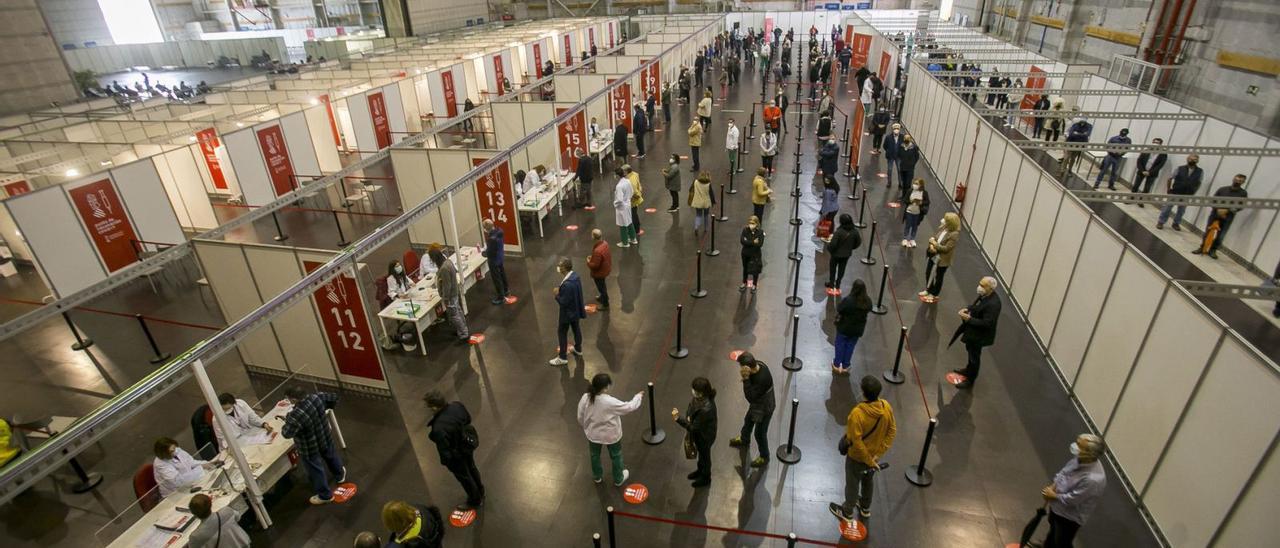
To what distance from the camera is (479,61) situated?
25.9m

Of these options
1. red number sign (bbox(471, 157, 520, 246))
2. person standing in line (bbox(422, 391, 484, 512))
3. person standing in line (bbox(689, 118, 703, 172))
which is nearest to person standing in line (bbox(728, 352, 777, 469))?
person standing in line (bbox(422, 391, 484, 512))

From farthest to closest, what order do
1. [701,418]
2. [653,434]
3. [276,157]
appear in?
[276,157] < [653,434] < [701,418]

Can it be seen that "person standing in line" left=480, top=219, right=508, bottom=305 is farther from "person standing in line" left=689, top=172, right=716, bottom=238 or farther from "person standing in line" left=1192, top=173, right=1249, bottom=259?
"person standing in line" left=1192, top=173, right=1249, bottom=259

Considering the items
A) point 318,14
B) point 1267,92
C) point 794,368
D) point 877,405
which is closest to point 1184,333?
point 877,405

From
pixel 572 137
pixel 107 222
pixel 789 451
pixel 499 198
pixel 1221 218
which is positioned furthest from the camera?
pixel 572 137

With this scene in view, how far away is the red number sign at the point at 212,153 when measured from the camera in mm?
14258

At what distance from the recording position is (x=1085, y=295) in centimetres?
727

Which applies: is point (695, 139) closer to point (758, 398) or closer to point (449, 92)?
point (758, 398)

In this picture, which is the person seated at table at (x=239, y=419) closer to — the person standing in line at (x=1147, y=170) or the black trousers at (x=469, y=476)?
the black trousers at (x=469, y=476)

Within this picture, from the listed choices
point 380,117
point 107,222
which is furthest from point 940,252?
point 380,117

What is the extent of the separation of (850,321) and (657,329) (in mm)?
3223

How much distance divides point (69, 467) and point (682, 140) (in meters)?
17.8

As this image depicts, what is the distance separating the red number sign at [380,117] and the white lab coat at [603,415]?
16.1 meters

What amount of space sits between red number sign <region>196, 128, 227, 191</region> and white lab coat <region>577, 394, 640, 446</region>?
1400 cm
